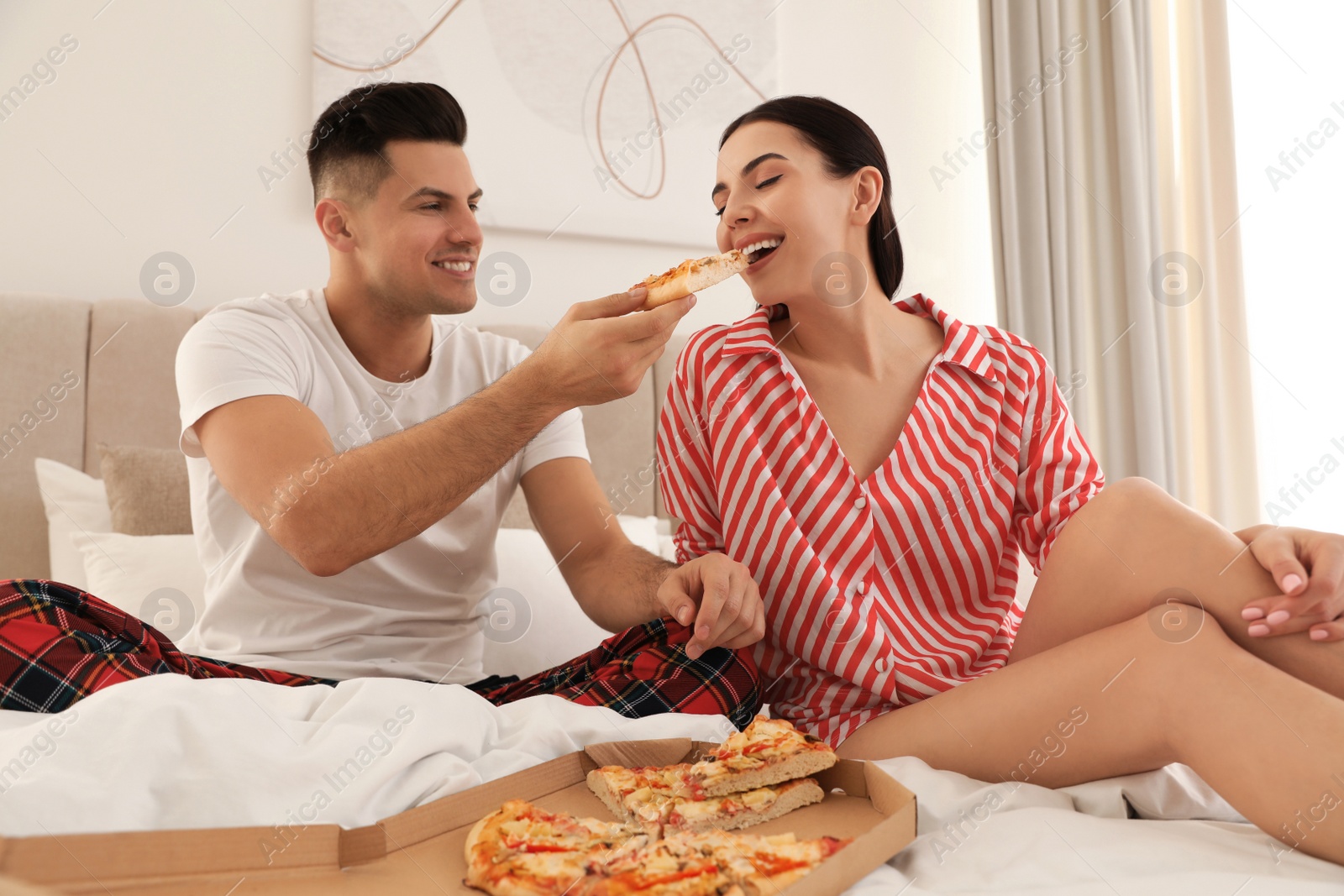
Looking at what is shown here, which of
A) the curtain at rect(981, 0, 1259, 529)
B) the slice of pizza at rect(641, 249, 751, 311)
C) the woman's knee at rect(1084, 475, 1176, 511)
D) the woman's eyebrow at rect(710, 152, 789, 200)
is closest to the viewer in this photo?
the woman's knee at rect(1084, 475, 1176, 511)

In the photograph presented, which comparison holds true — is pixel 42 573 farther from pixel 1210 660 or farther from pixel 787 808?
pixel 1210 660

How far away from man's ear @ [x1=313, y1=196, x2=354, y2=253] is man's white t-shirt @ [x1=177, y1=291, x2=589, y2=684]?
11 centimetres

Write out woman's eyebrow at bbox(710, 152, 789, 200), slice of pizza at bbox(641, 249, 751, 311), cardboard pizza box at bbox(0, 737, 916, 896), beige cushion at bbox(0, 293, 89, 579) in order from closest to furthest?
1. cardboard pizza box at bbox(0, 737, 916, 896)
2. slice of pizza at bbox(641, 249, 751, 311)
3. woman's eyebrow at bbox(710, 152, 789, 200)
4. beige cushion at bbox(0, 293, 89, 579)

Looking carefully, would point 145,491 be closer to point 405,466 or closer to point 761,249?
point 405,466

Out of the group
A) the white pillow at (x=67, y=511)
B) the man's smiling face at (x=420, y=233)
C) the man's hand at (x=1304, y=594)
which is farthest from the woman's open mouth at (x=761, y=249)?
the white pillow at (x=67, y=511)

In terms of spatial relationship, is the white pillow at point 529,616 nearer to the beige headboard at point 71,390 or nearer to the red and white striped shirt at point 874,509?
the beige headboard at point 71,390

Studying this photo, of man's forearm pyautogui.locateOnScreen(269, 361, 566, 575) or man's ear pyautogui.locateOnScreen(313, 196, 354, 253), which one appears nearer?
man's forearm pyautogui.locateOnScreen(269, 361, 566, 575)

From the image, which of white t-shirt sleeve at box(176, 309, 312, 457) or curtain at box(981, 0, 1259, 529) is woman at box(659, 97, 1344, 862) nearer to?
white t-shirt sleeve at box(176, 309, 312, 457)

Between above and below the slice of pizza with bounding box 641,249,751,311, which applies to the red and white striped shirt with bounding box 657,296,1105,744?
below

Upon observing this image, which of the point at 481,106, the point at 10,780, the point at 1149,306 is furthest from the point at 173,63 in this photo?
the point at 1149,306

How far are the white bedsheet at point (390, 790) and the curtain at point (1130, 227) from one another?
2051mm

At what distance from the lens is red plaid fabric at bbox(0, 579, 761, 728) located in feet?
3.37

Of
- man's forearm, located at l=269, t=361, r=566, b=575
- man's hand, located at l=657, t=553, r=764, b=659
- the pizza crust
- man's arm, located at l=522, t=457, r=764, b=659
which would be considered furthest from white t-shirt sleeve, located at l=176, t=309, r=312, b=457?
the pizza crust

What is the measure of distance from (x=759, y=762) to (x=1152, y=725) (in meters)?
0.42
